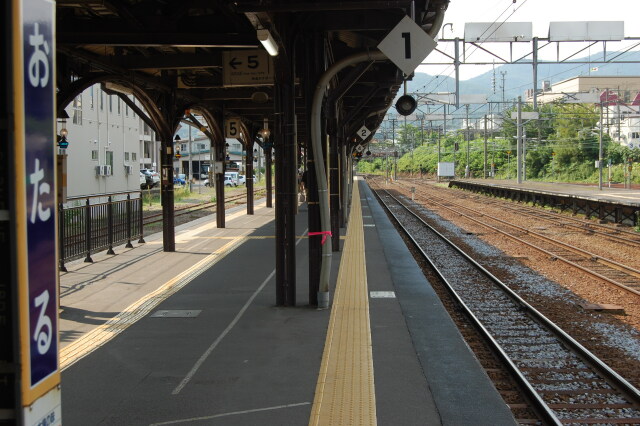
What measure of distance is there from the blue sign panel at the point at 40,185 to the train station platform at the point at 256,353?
3046 mm

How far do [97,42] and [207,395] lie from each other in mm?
5494

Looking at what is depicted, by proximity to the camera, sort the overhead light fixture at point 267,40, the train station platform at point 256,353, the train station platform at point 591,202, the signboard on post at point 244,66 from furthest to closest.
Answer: the train station platform at point 591,202 → the signboard on post at point 244,66 → the overhead light fixture at point 267,40 → the train station platform at point 256,353

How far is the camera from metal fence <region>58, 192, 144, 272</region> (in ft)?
40.8

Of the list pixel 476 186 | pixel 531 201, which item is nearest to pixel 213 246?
pixel 531 201

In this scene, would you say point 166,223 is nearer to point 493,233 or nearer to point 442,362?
point 442,362

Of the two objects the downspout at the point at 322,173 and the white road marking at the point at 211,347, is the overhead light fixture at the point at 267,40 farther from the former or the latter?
the white road marking at the point at 211,347

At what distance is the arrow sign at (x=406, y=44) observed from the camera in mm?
7711

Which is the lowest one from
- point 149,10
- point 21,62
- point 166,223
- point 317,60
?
point 166,223

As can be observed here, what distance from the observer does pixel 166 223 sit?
50.6 ft

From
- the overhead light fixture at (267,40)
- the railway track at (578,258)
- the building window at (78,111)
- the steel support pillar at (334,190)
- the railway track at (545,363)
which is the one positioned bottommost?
the railway track at (545,363)

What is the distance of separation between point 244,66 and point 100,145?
78.3 feet

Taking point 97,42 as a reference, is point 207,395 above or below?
below

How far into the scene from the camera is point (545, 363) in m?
7.68

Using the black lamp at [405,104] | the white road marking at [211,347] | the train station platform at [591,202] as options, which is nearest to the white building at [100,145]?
the black lamp at [405,104]
